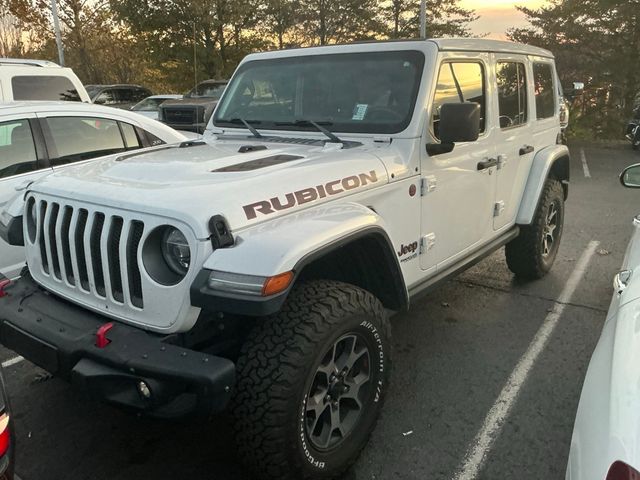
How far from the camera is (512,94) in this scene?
429cm

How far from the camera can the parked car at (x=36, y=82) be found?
711cm

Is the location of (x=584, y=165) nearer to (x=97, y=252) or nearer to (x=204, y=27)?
(x=97, y=252)

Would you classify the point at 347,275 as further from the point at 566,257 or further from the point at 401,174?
the point at 566,257

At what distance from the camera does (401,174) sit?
308cm

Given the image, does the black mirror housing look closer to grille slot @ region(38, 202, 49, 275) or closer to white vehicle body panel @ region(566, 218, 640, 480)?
white vehicle body panel @ region(566, 218, 640, 480)

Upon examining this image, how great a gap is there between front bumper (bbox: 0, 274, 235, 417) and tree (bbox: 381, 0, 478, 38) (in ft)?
62.3

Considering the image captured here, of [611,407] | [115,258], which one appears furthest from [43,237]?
[611,407]

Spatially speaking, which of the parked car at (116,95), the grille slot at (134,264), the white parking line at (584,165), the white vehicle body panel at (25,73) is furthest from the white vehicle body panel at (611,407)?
the parked car at (116,95)

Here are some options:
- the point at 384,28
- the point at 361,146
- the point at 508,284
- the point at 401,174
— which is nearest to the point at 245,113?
the point at 361,146

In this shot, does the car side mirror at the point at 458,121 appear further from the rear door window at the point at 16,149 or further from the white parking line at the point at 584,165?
the white parking line at the point at 584,165

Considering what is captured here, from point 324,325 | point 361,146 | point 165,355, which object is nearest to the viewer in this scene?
point 165,355

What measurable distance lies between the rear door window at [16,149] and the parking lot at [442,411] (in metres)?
1.43

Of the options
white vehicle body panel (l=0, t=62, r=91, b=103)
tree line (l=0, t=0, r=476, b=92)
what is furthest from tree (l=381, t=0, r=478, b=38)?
white vehicle body panel (l=0, t=62, r=91, b=103)

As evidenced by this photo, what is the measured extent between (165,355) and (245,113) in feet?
7.20
